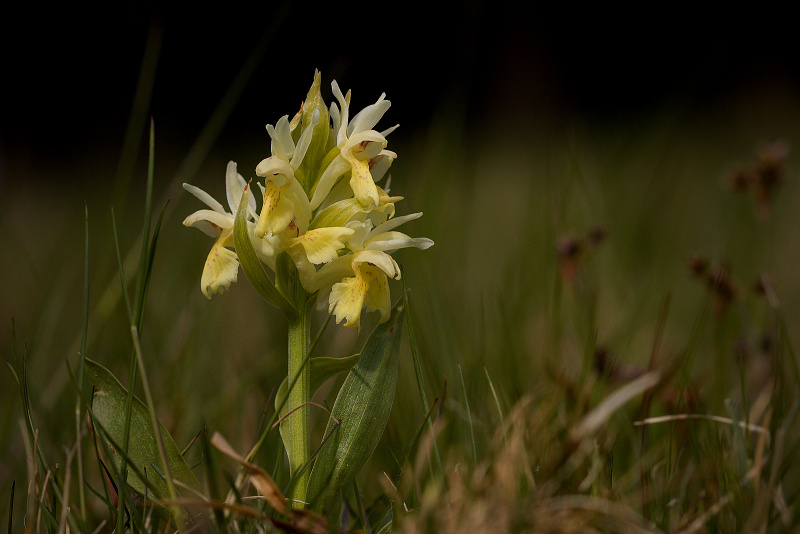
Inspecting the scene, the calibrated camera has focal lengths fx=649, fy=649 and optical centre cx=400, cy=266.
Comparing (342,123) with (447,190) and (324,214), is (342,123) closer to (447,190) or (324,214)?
(324,214)

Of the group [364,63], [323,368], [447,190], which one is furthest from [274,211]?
[364,63]

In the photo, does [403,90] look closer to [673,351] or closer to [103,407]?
[673,351]

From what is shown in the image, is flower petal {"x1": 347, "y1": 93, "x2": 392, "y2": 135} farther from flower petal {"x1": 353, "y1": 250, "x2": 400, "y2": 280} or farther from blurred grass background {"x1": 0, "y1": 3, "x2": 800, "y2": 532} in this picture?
blurred grass background {"x1": 0, "y1": 3, "x2": 800, "y2": 532}

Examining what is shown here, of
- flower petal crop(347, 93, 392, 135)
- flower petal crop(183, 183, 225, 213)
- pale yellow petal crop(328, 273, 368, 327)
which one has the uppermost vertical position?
flower petal crop(347, 93, 392, 135)

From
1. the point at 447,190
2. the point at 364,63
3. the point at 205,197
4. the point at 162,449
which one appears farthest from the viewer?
the point at 364,63

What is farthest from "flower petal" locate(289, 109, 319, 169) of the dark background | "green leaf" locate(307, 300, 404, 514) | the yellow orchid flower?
the dark background

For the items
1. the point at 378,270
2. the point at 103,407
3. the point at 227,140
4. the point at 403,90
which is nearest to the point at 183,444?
the point at 103,407
